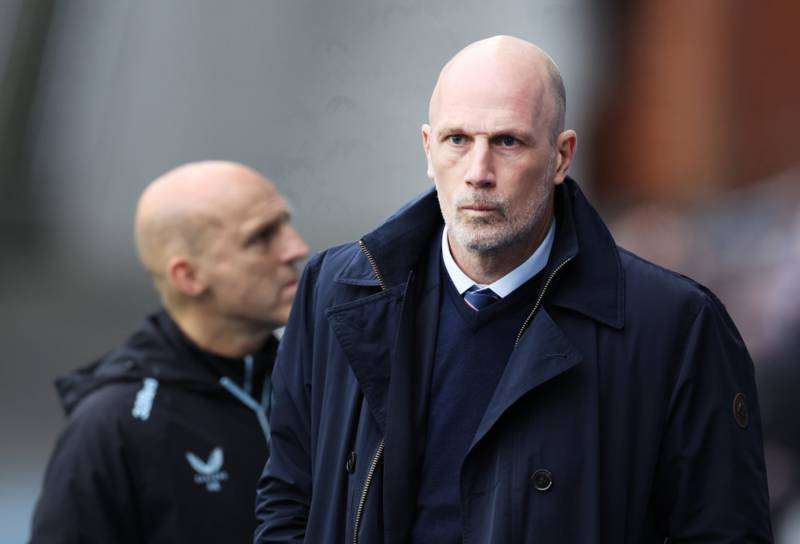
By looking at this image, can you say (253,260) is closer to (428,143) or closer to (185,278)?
(185,278)

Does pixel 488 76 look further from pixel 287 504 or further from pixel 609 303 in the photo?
pixel 287 504

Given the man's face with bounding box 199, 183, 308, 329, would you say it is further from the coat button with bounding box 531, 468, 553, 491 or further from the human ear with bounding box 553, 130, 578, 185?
the coat button with bounding box 531, 468, 553, 491

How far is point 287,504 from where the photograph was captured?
307 cm

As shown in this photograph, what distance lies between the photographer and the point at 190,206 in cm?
431

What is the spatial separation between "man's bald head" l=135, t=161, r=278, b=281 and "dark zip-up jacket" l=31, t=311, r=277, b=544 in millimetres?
268

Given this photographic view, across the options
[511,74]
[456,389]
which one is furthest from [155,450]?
[511,74]

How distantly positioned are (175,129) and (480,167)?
7501mm

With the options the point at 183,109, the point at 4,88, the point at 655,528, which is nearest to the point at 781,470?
the point at 655,528

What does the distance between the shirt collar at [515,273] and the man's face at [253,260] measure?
1.33 m

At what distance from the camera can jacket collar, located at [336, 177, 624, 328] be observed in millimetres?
2820

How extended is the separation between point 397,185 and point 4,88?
9.97 feet

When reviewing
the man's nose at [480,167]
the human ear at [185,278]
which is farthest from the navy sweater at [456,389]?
the human ear at [185,278]

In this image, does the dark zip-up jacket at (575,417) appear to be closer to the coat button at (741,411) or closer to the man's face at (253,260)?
the coat button at (741,411)

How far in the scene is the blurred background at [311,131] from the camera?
875 cm
